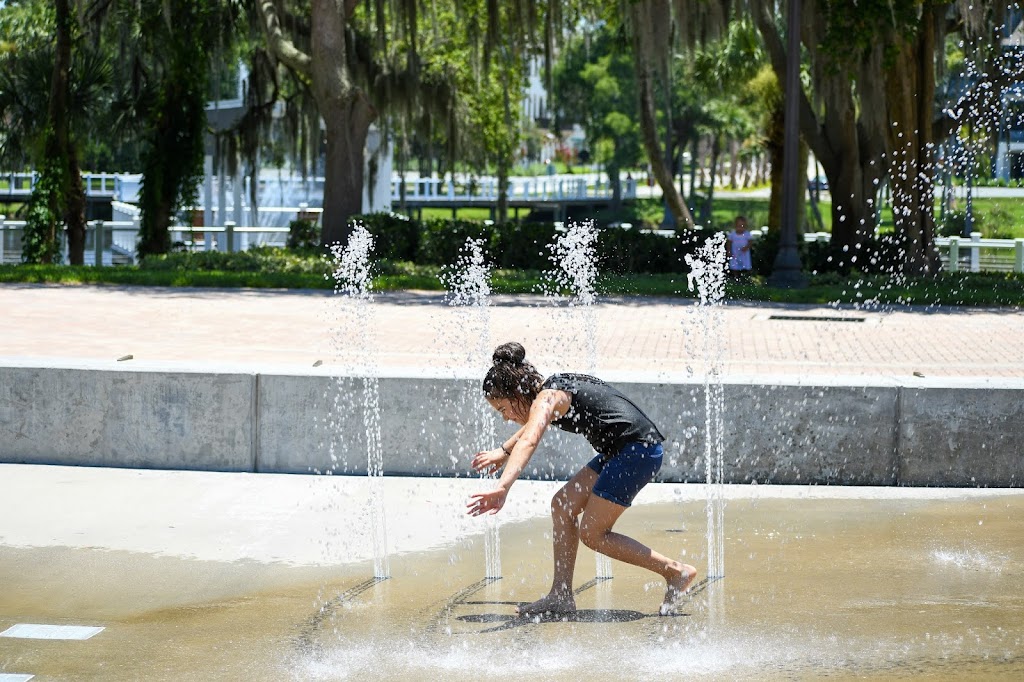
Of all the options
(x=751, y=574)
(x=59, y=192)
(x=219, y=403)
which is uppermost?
(x=59, y=192)

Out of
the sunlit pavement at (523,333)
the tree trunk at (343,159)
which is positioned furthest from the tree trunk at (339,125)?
the sunlit pavement at (523,333)

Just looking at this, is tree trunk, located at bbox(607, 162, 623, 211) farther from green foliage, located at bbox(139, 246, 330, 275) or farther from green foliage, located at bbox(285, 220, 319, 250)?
green foliage, located at bbox(139, 246, 330, 275)

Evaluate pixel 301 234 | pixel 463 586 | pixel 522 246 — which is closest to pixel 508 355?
pixel 463 586

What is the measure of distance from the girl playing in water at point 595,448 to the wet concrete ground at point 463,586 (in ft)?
0.64

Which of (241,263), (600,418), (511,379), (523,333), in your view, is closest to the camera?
(511,379)

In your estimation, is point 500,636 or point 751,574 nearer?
point 500,636

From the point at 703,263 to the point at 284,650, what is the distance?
18362 millimetres

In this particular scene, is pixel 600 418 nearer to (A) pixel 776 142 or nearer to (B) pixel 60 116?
(B) pixel 60 116

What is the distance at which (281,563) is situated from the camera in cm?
677

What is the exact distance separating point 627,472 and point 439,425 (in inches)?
123

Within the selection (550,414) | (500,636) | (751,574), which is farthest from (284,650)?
(751,574)

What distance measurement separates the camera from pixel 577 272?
26.0m

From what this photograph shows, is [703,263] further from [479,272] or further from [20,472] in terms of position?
[20,472]

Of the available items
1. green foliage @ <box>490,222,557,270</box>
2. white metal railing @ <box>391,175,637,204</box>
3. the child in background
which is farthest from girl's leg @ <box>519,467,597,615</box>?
white metal railing @ <box>391,175,637,204</box>
